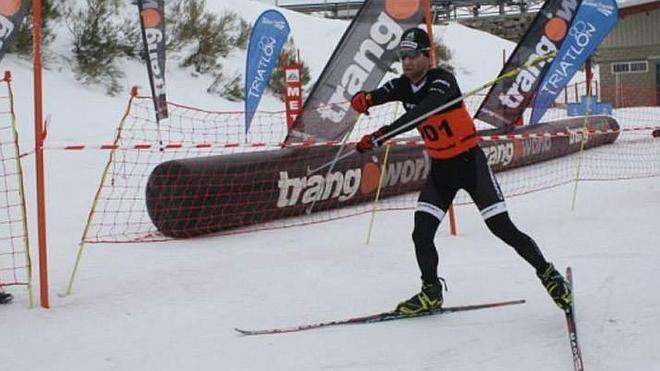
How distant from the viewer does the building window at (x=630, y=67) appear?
26984 millimetres

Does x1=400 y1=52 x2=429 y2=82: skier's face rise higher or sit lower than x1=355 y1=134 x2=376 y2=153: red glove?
higher

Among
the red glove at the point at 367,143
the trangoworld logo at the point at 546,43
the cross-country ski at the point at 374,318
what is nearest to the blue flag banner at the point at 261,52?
the trangoworld logo at the point at 546,43

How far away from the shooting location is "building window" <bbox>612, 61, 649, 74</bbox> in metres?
27.0

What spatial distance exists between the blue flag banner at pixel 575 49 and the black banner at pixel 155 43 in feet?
18.0

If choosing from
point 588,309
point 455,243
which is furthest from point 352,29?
point 588,309

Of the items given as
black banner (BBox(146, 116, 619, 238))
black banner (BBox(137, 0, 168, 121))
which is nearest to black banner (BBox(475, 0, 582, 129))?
black banner (BBox(146, 116, 619, 238))

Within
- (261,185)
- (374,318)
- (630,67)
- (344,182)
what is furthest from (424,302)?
(630,67)

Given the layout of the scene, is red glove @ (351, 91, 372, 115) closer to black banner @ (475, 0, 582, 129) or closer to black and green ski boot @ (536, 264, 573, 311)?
black and green ski boot @ (536, 264, 573, 311)

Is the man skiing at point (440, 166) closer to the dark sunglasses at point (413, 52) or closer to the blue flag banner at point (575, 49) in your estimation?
the dark sunglasses at point (413, 52)

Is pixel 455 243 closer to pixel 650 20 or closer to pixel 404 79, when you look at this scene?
pixel 404 79

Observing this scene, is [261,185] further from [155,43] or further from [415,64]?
[155,43]

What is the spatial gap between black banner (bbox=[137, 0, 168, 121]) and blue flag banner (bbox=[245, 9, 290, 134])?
163cm

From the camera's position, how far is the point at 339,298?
5000 millimetres

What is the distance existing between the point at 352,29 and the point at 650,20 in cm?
2224
